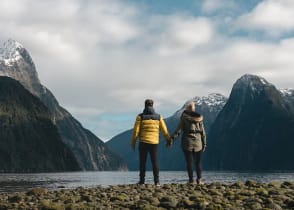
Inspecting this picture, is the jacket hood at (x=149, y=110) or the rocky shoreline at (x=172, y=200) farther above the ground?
the jacket hood at (x=149, y=110)

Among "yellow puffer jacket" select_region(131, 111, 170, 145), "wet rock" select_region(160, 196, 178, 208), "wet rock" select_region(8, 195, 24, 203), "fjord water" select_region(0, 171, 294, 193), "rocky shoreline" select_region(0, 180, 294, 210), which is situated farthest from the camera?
"fjord water" select_region(0, 171, 294, 193)

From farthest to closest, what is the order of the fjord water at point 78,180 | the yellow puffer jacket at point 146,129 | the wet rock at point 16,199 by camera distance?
the fjord water at point 78,180 < the yellow puffer jacket at point 146,129 < the wet rock at point 16,199

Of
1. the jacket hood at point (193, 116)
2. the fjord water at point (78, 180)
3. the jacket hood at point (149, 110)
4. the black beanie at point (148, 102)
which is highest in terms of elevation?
the black beanie at point (148, 102)

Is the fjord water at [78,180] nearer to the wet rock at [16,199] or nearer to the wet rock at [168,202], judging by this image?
the wet rock at [16,199]

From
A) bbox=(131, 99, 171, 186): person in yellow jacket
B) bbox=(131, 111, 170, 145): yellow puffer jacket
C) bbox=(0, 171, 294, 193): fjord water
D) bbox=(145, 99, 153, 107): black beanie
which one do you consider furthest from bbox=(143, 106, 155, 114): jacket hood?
bbox=(0, 171, 294, 193): fjord water

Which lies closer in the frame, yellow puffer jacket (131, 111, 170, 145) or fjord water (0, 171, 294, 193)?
yellow puffer jacket (131, 111, 170, 145)

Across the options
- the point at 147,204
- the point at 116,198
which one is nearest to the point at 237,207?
the point at 147,204

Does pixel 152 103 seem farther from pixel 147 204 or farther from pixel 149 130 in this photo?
pixel 147 204

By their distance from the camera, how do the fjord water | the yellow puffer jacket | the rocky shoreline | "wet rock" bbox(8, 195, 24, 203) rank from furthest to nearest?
the fjord water → the yellow puffer jacket → "wet rock" bbox(8, 195, 24, 203) → the rocky shoreline

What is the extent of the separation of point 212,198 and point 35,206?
19.8ft

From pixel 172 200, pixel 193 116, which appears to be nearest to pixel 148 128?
pixel 193 116

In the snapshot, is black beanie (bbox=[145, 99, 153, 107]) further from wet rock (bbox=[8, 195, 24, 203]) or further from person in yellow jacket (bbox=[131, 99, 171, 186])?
wet rock (bbox=[8, 195, 24, 203])

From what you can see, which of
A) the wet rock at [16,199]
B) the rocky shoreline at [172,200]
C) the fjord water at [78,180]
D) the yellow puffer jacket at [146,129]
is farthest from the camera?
the fjord water at [78,180]

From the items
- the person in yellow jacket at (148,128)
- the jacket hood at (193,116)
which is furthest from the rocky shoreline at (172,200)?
the jacket hood at (193,116)
